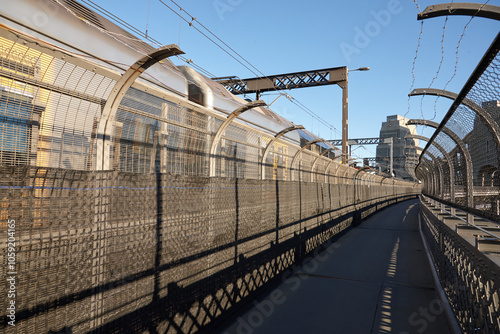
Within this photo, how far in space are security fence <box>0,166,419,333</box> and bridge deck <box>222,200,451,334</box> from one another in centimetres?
47

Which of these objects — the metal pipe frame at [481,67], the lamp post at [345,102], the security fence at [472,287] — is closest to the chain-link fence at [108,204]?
the security fence at [472,287]

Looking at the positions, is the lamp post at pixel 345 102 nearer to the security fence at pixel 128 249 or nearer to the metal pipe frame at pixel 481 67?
the metal pipe frame at pixel 481 67

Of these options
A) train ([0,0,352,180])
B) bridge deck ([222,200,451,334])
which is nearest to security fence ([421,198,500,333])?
bridge deck ([222,200,451,334])

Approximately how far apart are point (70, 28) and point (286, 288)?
5230mm

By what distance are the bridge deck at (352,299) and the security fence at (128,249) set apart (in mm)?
472

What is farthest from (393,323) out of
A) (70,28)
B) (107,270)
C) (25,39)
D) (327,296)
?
(70,28)

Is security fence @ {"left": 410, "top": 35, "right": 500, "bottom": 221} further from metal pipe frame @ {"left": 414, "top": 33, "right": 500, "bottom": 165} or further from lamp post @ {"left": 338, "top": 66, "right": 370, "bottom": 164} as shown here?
lamp post @ {"left": 338, "top": 66, "right": 370, "bottom": 164}

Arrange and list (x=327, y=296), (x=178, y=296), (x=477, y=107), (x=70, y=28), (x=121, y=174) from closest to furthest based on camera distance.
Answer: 1. (x=121, y=174)
2. (x=178, y=296)
3. (x=70, y=28)
4. (x=477, y=107)
5. (x=327, y=296)

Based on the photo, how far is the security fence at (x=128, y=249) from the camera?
192cm

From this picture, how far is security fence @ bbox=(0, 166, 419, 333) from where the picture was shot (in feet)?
6.31

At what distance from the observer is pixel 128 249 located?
8.70 ft

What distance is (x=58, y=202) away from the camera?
83.2 inches

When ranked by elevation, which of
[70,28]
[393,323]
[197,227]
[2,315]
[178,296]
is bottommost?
[393,323]

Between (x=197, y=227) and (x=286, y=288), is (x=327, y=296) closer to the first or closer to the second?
(x=286, y=288)
